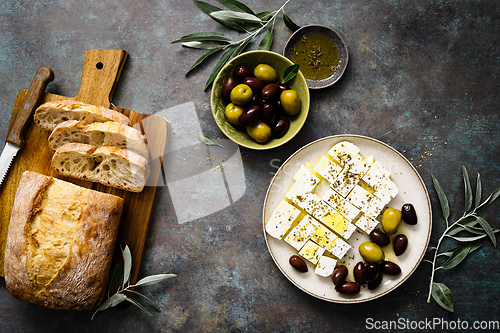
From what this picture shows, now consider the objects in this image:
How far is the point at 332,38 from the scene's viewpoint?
221cm

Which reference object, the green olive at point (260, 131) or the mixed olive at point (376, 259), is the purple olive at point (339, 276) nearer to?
the mixed olive at point (376, 259)

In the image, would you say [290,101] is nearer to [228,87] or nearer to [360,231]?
[228,87]

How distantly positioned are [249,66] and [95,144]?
1.26 metres

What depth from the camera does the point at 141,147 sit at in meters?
2.08

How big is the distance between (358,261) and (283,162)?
92 centimetres

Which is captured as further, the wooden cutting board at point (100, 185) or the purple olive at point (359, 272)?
the wooden cutting board at point (100, 185)

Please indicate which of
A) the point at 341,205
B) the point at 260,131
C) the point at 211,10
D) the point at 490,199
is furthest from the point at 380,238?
the point at 211,10

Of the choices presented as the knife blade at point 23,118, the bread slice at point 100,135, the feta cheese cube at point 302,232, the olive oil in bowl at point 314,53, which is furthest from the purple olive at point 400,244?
the knife blade at point 23,118

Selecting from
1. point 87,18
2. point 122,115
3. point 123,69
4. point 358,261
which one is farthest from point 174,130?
point 358,261

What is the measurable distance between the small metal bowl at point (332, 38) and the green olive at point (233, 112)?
Result: 1.89 ft

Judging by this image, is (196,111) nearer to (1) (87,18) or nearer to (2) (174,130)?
(2) (174,130)

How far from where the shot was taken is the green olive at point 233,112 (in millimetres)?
2064

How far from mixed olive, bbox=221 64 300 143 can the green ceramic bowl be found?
39 millimetres

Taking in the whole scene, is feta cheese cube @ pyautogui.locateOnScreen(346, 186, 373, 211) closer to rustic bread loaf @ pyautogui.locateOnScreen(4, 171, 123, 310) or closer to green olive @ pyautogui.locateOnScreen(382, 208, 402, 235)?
green olive @ pyautogui.locateOnScreen(382, 208, 402, 235)
